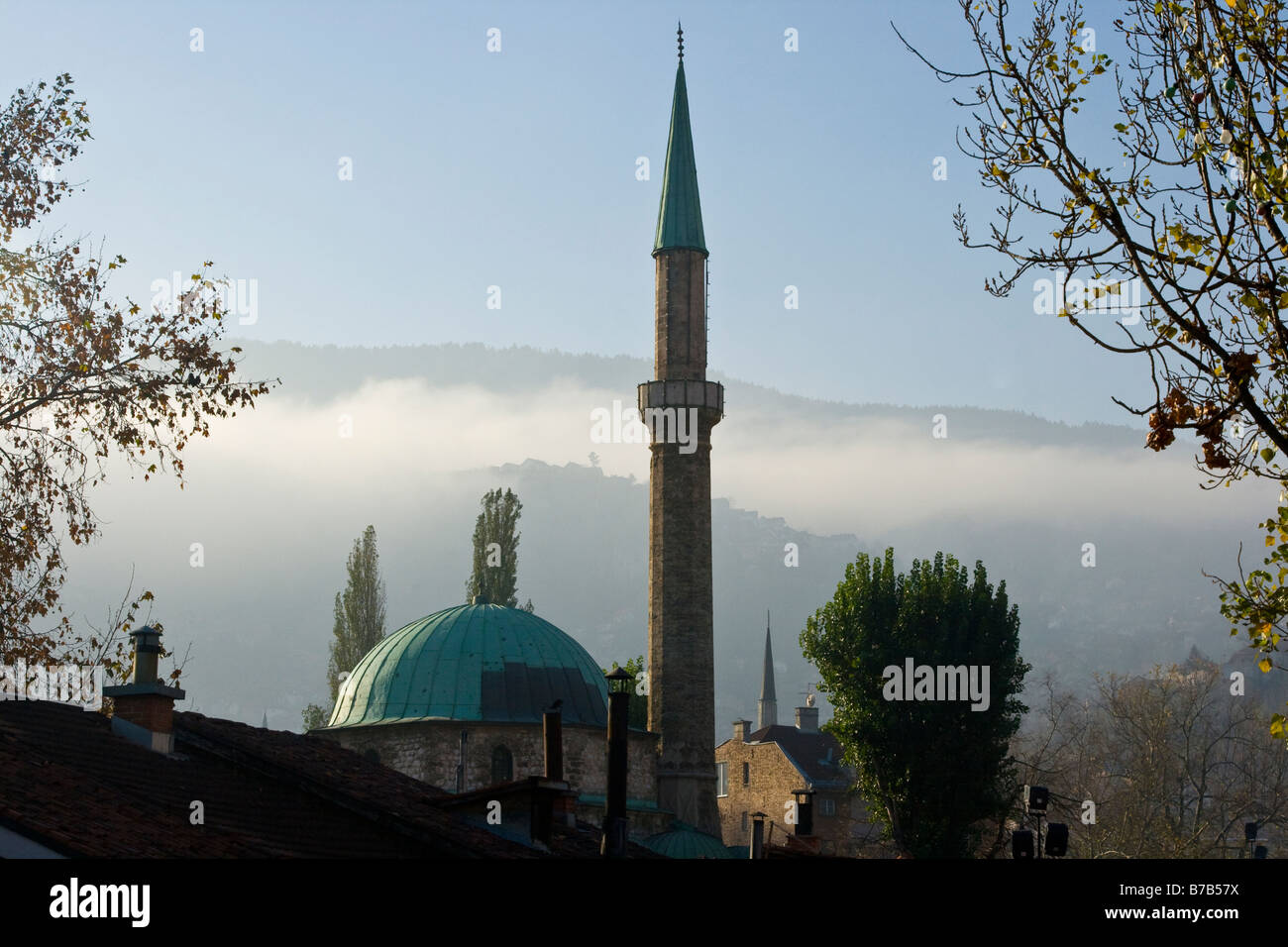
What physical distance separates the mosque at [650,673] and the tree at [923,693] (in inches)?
186

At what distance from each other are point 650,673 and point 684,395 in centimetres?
829

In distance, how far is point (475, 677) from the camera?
40594 mm

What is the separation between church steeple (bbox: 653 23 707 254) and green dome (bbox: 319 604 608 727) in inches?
501

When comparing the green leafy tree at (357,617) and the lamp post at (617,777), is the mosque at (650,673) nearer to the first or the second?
the lamp post at (617,777)

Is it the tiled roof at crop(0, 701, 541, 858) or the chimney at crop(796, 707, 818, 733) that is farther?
the chimney at crop(796, 707, 818, 733)

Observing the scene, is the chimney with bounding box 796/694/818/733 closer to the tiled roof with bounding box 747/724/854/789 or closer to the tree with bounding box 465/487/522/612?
the tiled roof with bounding box 747/724/854/789

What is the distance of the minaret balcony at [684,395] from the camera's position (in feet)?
152

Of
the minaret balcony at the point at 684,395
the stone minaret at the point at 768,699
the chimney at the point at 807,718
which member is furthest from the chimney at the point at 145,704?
the stone minaret at the point at 768,699

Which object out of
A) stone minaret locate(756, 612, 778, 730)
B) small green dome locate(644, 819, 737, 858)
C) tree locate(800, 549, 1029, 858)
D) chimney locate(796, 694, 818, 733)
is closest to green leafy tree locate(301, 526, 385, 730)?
small green dome locate(644, 819, 737, 858)

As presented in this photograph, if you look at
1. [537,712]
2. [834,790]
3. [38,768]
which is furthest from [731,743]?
[38,768]

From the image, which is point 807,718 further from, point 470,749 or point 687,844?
point 470,749

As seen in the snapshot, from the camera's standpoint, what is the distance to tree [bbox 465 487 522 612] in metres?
54.8
